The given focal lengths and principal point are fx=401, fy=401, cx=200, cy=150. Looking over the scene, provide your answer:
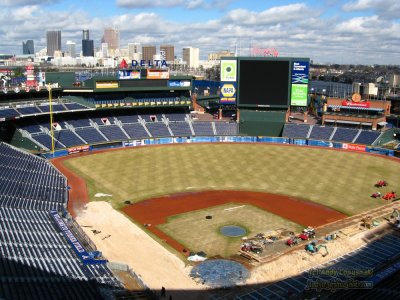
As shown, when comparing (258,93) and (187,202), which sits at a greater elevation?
(258,93)

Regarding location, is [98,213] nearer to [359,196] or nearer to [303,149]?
[359,196]

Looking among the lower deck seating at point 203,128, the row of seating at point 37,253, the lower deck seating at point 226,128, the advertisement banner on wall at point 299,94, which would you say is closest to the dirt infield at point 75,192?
the row of seating at point 37,253

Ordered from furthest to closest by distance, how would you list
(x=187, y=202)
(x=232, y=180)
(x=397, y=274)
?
(x=232, y=180) < (x=187, y=202) < (x=397, y=274)

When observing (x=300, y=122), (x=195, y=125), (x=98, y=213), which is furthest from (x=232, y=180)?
(x=300, y=122)

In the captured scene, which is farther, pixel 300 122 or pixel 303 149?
pixel 300 122

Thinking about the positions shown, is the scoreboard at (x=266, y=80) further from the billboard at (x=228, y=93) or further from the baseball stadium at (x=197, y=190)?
the baseball stadium at (x=197, y=190)

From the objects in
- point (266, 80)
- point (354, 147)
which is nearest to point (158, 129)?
point (266, 80)

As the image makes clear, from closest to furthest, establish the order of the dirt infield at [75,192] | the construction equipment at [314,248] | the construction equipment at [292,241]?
the construction equipment at [314,248] → the construction equipment at [292,241] → the dirt infield at [75,192]
